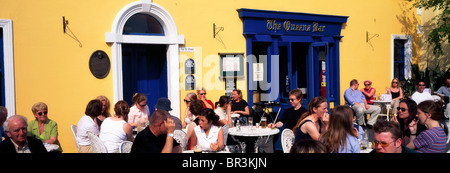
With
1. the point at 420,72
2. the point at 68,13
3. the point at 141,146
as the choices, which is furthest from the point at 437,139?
the point at 420,72

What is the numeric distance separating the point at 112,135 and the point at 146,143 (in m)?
1.28

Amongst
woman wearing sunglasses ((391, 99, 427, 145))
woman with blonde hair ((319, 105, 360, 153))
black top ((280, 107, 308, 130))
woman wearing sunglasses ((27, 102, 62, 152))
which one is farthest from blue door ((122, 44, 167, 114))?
woman with blonde hair ((319, 105, 360, 153))

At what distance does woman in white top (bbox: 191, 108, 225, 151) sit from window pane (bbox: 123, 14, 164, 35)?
12.1 ft

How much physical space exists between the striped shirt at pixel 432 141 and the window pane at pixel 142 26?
5.68 meters

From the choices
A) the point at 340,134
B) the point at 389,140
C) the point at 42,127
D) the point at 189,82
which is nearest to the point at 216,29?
the point at 189,82

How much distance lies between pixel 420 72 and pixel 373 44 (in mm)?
1812

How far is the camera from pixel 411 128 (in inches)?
186

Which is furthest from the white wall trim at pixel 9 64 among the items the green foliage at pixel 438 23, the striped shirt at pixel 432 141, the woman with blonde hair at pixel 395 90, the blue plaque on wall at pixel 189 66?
the green foliage at pixel 438 23

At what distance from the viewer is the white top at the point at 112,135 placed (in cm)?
511

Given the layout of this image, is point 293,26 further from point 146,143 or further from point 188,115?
point 146,143

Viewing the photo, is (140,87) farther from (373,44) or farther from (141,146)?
(373,44)

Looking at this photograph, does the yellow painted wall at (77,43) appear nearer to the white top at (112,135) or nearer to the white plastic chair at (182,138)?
the white top at (112,135)

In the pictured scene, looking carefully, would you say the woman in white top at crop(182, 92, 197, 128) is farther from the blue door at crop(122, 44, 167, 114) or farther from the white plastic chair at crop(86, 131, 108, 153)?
the white plastic chair at crop(86, 131, 108, 153)

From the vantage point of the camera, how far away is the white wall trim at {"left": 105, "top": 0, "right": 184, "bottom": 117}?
7.69 m
